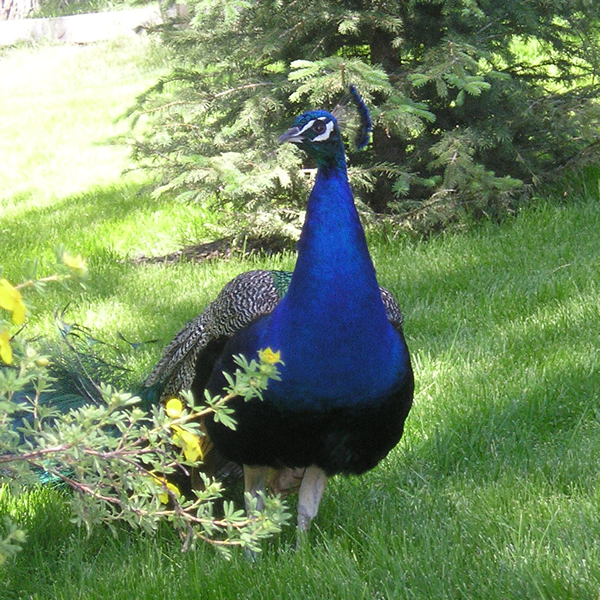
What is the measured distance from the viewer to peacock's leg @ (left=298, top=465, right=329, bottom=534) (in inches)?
123

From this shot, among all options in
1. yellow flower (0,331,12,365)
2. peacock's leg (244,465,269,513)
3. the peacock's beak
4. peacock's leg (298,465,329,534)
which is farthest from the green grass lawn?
the peacock's beak

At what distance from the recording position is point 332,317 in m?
2.80

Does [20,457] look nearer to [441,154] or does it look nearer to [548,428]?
[548,428]

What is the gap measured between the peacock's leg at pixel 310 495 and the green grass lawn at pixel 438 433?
0.22ft

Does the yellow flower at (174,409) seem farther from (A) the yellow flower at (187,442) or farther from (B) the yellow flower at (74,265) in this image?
(B) the yellow flower at (74,265)

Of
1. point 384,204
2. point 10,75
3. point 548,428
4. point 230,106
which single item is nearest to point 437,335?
point 548,428

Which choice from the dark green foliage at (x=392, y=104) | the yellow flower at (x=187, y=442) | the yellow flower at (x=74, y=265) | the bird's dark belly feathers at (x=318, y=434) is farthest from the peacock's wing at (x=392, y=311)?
the dark green foliage at (x=392, y=104)

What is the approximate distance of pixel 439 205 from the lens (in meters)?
5.63

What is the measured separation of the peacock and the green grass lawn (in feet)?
0.91

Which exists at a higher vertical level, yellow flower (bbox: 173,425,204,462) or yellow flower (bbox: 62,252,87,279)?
yellow flower (bbox: 62,252,87,279)

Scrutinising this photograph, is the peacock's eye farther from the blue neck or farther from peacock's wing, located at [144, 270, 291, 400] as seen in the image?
peacock's wing, located at [144, 270, 291, 400]

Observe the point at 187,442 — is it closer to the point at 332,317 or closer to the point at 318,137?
the point at 332,317

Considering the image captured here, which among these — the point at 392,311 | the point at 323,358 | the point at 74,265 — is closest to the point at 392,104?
the point at 392,311

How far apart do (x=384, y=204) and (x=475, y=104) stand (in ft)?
2.73
